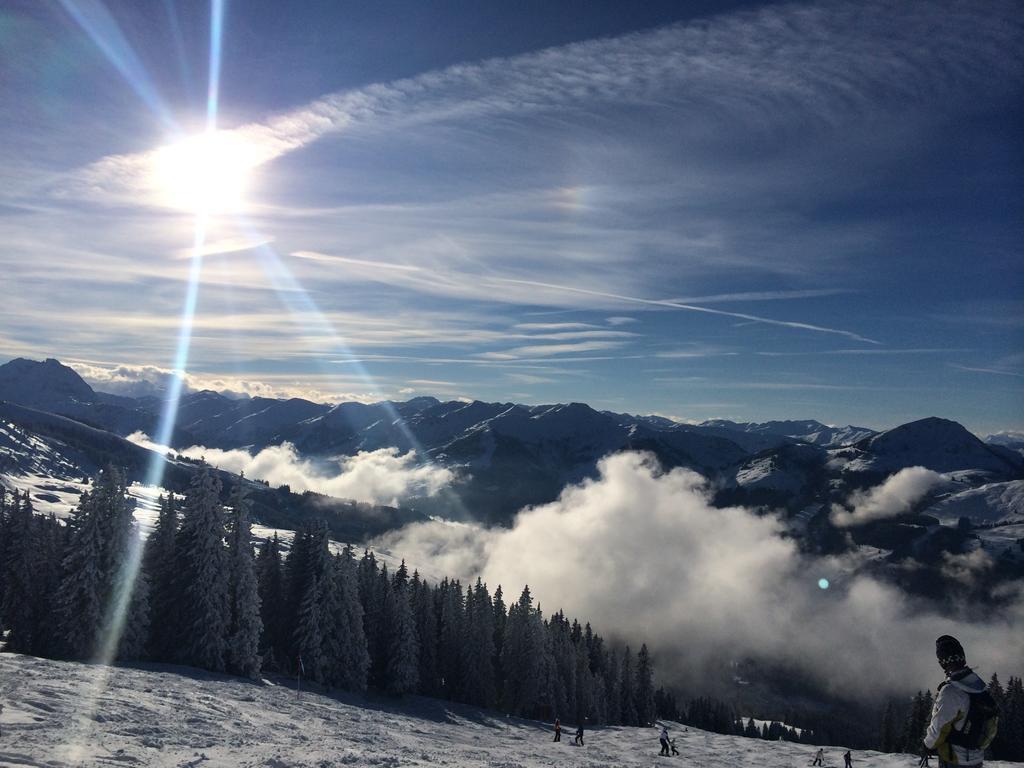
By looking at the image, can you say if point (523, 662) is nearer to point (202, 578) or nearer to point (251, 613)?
point (251, 613)

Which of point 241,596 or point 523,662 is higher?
point 241,596

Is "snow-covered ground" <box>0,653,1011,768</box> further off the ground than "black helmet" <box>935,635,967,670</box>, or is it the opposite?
"black helmet" <box>935,635,967,670</box>

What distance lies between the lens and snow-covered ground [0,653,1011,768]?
18.2m

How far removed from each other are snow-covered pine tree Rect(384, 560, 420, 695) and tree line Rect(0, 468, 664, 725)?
148 millimetres

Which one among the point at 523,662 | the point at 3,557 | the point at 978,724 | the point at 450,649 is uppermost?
the point at 978,724

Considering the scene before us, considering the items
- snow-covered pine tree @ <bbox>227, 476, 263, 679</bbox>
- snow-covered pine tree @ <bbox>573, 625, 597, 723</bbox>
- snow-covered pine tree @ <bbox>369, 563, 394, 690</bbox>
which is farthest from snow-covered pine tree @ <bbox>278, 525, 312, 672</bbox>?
snow-covered pine tree @ <bbox>573, 625, 597, 723</bbox>

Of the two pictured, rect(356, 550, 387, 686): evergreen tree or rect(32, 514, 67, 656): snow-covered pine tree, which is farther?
rect(356, 550, 387, 686): evergreen tree

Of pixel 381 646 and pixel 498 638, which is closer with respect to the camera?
pixel 381 646

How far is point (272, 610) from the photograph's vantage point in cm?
6244

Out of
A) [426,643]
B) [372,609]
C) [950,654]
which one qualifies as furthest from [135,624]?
[950,654]

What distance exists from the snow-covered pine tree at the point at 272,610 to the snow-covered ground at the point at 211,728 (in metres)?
10.1

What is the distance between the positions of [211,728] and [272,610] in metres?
41.0

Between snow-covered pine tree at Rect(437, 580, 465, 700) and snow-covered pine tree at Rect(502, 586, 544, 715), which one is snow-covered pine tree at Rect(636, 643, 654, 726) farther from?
snow-covered pine tree at Rect(437, 580, 465, 700)

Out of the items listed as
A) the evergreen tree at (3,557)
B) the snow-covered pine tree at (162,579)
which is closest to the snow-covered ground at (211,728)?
the snow-covered pine tree at (162,579)
